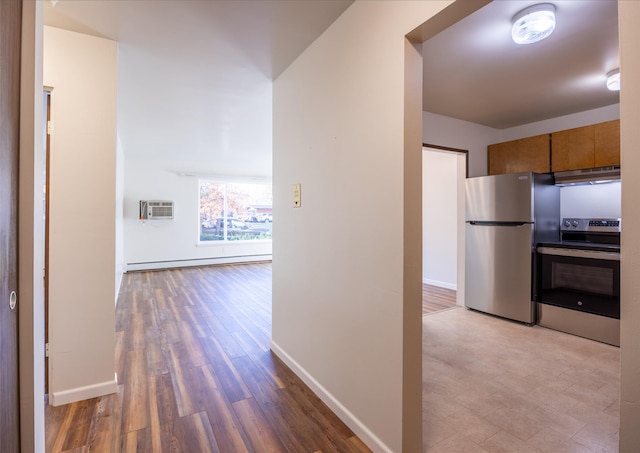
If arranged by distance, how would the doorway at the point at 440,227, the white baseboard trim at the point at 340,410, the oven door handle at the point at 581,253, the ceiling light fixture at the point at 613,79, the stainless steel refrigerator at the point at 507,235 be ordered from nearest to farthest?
1. the white baseboard trim at the point at 340,410
2. the ceiling light fixture at the point at 613,79
3. the oven door handle at the point at 581,253
4. the stainless steel refrigerator at the point at 507,235
5. the doorway at the point at 440,227

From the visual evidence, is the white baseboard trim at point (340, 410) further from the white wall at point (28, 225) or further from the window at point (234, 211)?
the window at point (234, 211)

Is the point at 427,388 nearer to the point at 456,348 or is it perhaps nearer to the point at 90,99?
the point at 456,348

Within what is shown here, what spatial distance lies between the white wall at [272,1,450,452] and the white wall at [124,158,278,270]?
18.4ft

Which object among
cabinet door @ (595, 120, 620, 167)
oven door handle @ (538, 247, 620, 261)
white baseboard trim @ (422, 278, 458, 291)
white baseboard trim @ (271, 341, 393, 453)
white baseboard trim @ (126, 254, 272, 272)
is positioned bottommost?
white baseboard trim @ (271, 341, 393, 453)

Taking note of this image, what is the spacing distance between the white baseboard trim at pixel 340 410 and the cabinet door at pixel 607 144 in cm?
357

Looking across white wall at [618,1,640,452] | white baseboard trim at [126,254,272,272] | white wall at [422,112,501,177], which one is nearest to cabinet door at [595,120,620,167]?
white wall at [422,112,501,177]

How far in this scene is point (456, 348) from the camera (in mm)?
3037

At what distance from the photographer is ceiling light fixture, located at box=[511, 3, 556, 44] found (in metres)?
1.89

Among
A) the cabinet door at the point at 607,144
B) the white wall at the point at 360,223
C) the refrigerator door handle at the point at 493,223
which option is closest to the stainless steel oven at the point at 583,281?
the refrigerator door handle at the point at 493,223

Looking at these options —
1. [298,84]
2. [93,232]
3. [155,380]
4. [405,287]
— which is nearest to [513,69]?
[298,84]

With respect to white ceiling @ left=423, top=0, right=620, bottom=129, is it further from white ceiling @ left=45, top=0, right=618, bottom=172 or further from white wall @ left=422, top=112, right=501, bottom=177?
white wall @ left=422, top=112, right=501, bottom=177

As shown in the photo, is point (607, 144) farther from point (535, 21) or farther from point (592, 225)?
point (535, 21)

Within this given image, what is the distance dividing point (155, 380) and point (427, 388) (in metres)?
2.06

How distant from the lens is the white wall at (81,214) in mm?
2098
